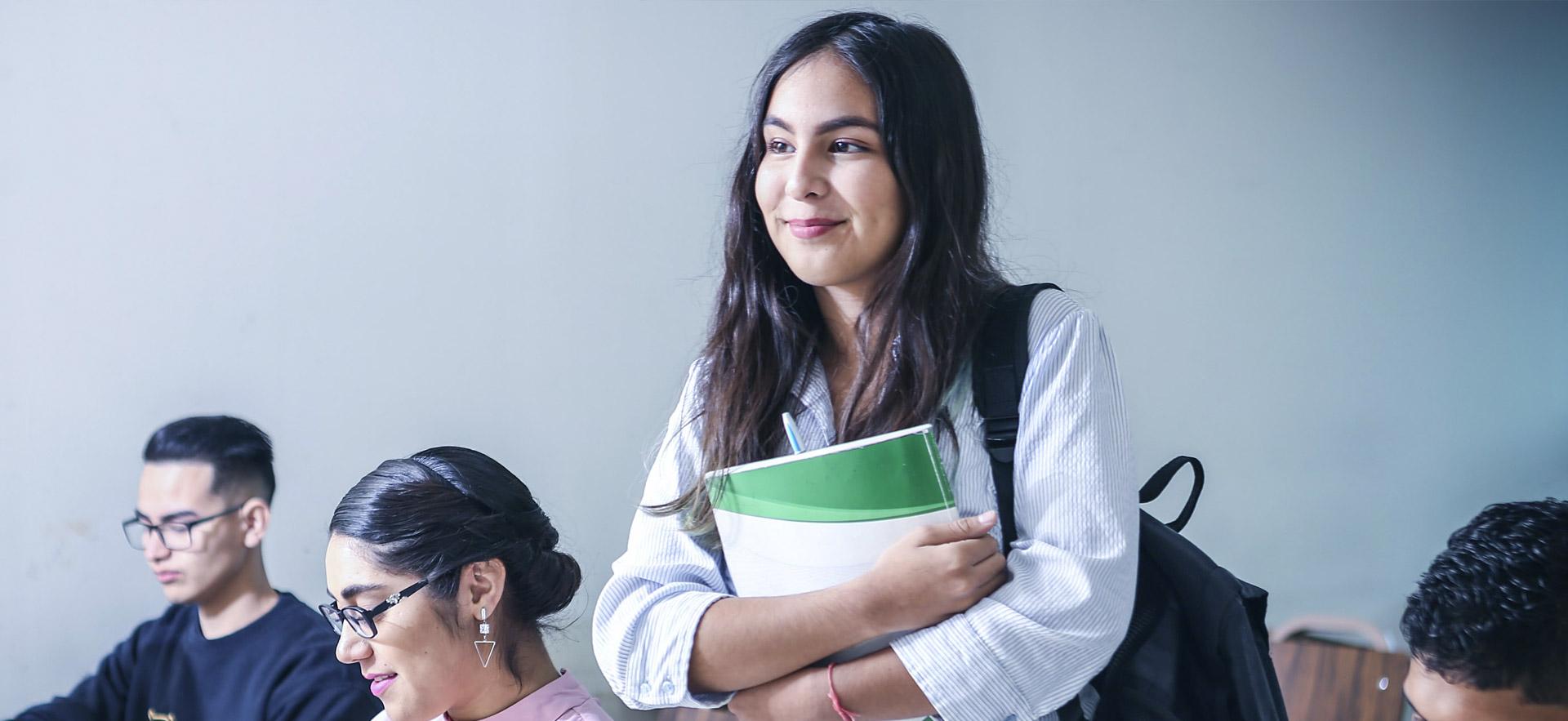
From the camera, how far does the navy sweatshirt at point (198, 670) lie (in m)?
1.91

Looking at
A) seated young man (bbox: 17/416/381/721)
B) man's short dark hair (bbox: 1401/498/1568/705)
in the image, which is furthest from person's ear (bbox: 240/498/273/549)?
man's short dark hair (bbox: 1401/498/1568/705)

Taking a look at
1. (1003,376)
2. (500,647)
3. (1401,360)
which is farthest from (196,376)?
(1401,360)

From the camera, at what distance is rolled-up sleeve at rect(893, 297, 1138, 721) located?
3.15 ft

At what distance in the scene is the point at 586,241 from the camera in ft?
7.19

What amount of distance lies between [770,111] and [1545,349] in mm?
2588

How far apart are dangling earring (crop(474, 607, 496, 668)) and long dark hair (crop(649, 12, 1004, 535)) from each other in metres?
0.46

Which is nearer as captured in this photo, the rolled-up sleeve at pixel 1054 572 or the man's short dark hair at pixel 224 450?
the rolled-up sleeve at pixel 1054 572

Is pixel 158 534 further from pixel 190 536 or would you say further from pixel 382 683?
pixel 382 683

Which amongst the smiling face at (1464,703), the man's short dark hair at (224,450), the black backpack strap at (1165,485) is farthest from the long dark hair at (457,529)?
the smiling face at (1464,703)

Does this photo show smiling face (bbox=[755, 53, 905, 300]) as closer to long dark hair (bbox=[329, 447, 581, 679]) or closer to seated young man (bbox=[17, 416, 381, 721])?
long dark hair (bbox=[329, 447, 581, 679])

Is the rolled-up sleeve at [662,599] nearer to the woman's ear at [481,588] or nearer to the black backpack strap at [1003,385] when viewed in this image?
the black backpack strap at [1003,385]

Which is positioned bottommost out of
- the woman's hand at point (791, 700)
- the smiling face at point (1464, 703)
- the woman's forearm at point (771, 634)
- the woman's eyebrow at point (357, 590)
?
the smiling face at point (1464, 703)

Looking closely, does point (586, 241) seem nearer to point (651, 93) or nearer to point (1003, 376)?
point (651, 93)

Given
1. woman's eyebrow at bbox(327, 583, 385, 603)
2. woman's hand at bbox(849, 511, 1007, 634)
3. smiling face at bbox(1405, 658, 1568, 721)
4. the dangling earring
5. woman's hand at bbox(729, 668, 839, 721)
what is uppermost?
woman's hand at bbox(849, 511, 1007, 634)
